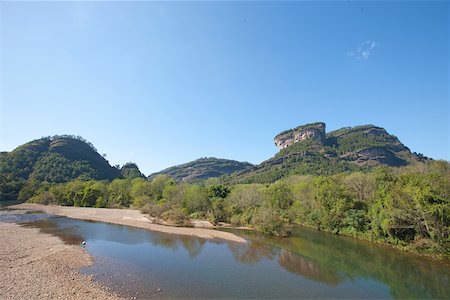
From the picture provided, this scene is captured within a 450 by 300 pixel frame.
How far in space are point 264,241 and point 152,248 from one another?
60.3 ft

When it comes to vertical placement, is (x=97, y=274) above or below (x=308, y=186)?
below

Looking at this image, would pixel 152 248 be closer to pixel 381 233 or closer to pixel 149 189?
pixel 381 233

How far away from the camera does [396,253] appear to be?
35.2m

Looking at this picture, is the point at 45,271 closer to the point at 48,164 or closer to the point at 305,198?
the point at 305,198

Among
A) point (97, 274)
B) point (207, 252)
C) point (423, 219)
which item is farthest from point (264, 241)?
point (97, 274)

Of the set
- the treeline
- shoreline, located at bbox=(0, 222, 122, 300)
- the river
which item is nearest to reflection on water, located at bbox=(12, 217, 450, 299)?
the river

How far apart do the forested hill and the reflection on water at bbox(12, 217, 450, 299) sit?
110930 mm

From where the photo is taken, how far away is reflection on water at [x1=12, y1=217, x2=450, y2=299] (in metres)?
22.0

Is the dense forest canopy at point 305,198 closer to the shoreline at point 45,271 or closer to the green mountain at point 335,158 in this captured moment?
the green mountain at point 335,158

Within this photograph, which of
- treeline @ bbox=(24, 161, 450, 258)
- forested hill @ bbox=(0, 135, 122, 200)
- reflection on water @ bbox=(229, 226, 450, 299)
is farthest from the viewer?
forested hill @ bbox=(0, 135, 122, 200)

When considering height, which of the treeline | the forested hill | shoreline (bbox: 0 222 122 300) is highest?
the forested hill

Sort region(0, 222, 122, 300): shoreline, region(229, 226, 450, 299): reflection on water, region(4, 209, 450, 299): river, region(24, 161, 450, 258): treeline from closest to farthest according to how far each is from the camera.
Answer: region(0, 222, 122, 300): shoreline
region(4, 209, 450, 299): river
region(229, 226, 450, 299): reflection on water
region(24, 161, 450, 258): treeline

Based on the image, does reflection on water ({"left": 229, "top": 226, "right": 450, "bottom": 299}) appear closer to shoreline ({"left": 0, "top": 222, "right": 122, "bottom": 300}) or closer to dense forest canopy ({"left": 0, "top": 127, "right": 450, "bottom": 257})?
dense forest canopy ({"left": 0, "top": 127, "right": 450, "bottom": 257})

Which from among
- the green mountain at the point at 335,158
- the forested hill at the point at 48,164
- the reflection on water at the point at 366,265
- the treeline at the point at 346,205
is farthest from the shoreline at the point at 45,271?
the green mountain at the point at 335,158
